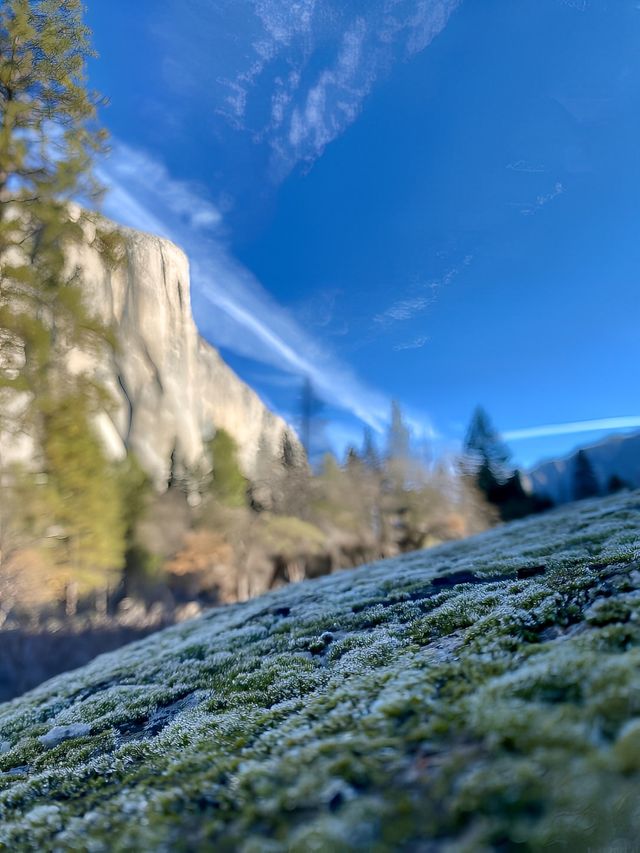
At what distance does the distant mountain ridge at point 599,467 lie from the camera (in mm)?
85438

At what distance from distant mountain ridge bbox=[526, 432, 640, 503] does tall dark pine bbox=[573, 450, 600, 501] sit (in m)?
1.05

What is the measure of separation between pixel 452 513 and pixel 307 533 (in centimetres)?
1791

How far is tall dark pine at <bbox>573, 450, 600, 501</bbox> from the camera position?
81500 mm

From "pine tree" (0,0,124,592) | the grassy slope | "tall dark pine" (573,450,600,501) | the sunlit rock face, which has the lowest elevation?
the grassy slope

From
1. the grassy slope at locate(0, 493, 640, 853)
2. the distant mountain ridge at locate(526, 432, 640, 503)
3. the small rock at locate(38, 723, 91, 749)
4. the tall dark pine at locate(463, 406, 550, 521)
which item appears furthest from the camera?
the distant mountain ridge at locate(526, 432, 640, 503)

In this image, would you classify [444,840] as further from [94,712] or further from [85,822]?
[94,712]

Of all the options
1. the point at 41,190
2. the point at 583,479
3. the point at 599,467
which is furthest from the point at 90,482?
the point at 599,467

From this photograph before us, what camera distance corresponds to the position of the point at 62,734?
7.24 metres

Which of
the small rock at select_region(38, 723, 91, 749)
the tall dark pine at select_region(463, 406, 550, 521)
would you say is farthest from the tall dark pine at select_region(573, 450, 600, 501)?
the small rock at select_region(38, 723, 91, 749)

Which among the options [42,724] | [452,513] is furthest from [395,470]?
[42,724]

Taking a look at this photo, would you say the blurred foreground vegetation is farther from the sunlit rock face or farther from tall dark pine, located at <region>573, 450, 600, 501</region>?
tall dark pine, located at <region>573, 450, 600, 501</region>

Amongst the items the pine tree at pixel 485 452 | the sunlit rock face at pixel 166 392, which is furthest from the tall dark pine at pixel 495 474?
the sunlit rock face at pixel 166 392

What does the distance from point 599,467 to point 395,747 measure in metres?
120

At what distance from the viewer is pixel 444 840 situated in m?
2.42
